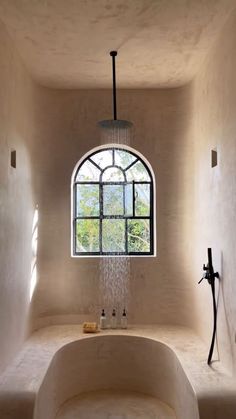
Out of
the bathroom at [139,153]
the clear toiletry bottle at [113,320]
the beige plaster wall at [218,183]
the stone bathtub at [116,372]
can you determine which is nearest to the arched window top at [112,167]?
the bathroom at [139,153]

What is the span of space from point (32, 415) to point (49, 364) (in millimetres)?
549

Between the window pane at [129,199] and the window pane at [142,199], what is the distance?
0.05 metres

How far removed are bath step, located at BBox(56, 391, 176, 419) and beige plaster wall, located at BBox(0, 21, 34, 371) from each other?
0.62m

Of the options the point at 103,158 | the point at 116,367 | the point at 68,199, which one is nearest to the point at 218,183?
the point at 103,158

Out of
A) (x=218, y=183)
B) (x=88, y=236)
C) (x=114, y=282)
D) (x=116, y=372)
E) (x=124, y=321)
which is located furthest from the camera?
(x=88, y=236)

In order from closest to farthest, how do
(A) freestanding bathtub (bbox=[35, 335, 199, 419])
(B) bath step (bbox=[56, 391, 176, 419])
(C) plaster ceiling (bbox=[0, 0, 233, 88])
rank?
1. (C) plaster ceiling (bbox=[0, 0, 233, 88])
2. (B) bath step (bbox=[56, 391, 176, 419])
3. (A) freestanding bathtub (bbox=[35, 335, 199, 419])

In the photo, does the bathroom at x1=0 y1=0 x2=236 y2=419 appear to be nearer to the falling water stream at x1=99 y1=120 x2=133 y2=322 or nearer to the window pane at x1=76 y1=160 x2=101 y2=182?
the falling water stream at x1=99 y1=120 x2=133 y2=322

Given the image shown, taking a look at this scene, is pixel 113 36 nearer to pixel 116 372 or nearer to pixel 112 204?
pixel 112 204

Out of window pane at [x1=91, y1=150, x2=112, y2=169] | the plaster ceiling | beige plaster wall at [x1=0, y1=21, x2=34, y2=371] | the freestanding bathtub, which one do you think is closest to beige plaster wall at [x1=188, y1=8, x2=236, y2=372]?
the plaster ceiling

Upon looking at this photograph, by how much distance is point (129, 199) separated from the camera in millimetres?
3750

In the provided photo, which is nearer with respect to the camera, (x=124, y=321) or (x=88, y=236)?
(x=124, y=321)

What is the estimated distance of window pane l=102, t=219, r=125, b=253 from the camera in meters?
3.71

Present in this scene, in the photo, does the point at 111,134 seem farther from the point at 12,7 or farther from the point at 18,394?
the point at 18,394

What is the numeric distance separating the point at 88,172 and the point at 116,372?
184 cm
